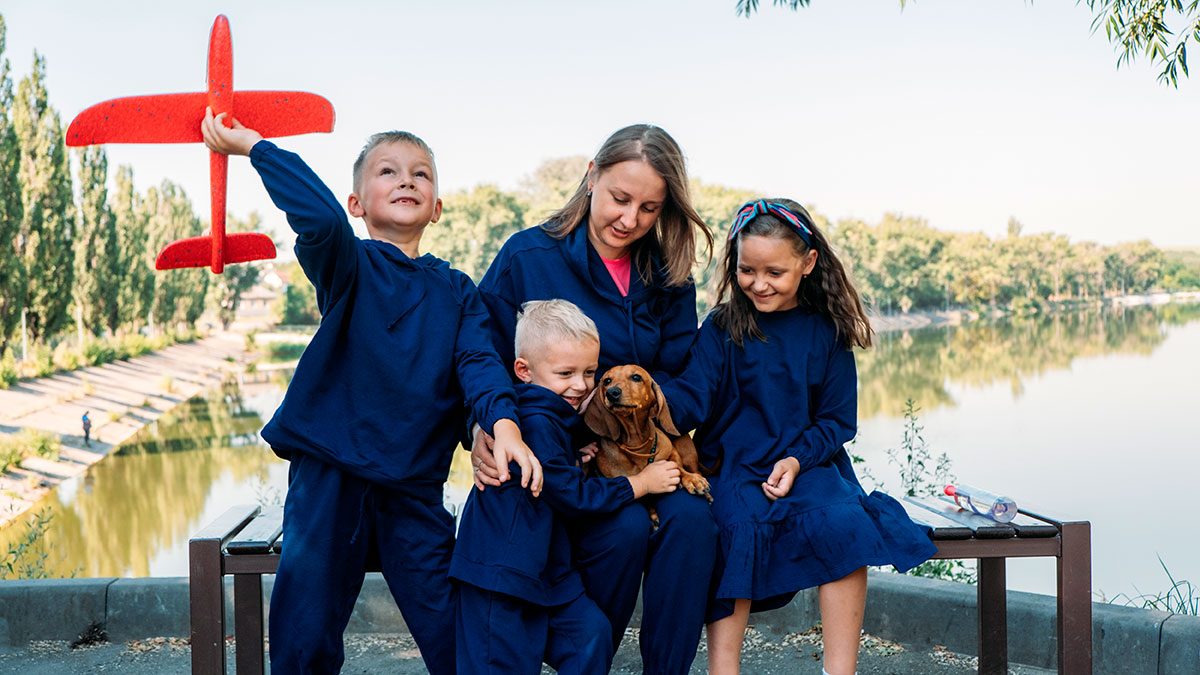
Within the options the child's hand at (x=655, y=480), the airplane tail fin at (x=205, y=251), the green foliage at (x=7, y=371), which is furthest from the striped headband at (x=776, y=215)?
the green foliage at (x=7, y=371)

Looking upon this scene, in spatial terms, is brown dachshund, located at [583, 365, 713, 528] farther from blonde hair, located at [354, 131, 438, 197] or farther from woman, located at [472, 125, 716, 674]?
blonde hair, located at [354, 131, 438, 197]

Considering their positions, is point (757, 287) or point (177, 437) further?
point (177, 437)

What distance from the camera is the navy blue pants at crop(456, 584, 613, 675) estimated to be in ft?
7.71

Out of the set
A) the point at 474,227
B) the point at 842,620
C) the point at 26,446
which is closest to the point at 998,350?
the point at 474,227

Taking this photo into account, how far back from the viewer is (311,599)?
2.45 m

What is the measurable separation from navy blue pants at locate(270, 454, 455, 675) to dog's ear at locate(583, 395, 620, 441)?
46 cm

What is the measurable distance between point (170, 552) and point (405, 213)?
48.8 ft

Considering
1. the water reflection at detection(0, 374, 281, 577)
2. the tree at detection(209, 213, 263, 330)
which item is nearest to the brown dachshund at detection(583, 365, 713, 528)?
the water reflection at detection(0, 374, 281, 577)

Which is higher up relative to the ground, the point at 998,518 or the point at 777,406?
the point at 777,406

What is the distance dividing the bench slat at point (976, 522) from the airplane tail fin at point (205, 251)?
2.14m

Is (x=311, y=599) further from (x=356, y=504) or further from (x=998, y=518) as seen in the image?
(x=998, y=518)

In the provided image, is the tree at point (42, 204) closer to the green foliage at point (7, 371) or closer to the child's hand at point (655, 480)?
the green foliage at point (7, 371)

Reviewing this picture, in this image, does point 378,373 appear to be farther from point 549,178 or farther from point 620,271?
point 549,178

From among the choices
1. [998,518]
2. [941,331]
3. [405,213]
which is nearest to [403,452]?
[405,213]
